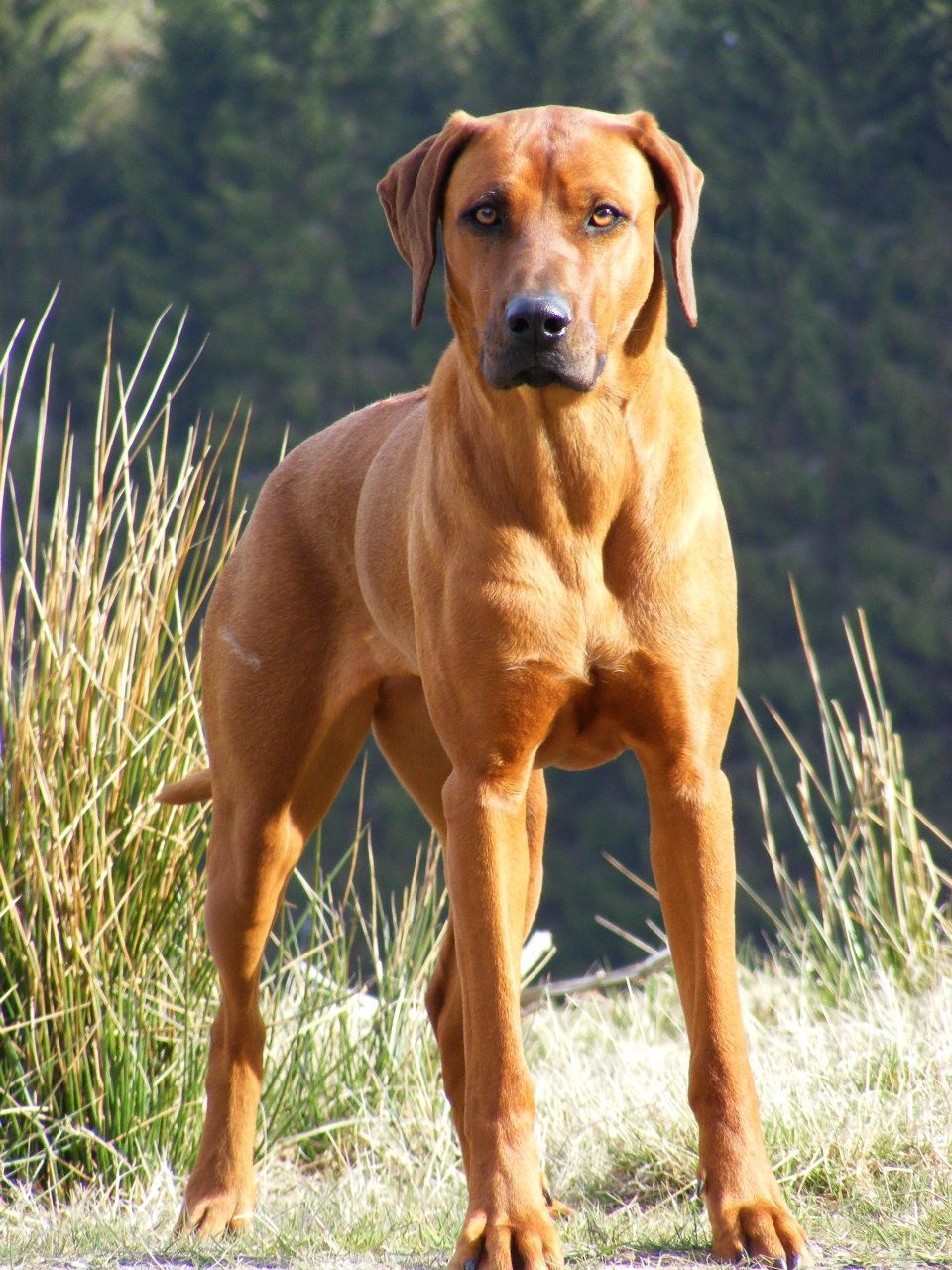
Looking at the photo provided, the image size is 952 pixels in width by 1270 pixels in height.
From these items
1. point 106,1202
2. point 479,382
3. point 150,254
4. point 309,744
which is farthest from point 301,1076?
point 150,254

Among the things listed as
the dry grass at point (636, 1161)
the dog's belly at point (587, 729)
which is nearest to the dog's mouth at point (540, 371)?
the dog's belly at point (587, 729)

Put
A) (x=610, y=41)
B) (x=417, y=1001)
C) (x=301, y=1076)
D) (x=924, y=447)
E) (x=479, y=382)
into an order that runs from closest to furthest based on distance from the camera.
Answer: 1. (x=479, y=382)
2. (x=301, y=1076)
3. (x=417, y=1001)
4. (x=924, y=447)
5. (x=610, y=41)

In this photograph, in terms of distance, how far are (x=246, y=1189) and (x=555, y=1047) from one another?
1.84m

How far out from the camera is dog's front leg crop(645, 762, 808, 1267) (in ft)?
8.79

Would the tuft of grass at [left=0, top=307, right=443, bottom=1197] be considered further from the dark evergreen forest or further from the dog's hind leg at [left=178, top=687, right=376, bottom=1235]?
the dark evergreen forest

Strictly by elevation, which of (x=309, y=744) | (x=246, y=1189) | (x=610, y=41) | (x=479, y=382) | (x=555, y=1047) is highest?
(x=610, y=41)

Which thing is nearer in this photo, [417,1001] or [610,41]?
[417,1001]

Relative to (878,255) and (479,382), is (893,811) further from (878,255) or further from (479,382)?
(878,255)

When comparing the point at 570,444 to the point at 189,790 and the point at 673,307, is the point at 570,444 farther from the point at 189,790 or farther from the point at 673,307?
the point at 673,307

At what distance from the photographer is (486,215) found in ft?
9.52

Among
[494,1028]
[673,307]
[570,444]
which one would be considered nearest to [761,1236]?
[494,1028]

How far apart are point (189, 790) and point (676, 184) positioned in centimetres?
188

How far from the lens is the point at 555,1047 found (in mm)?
5367

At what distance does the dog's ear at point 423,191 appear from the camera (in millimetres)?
3076
